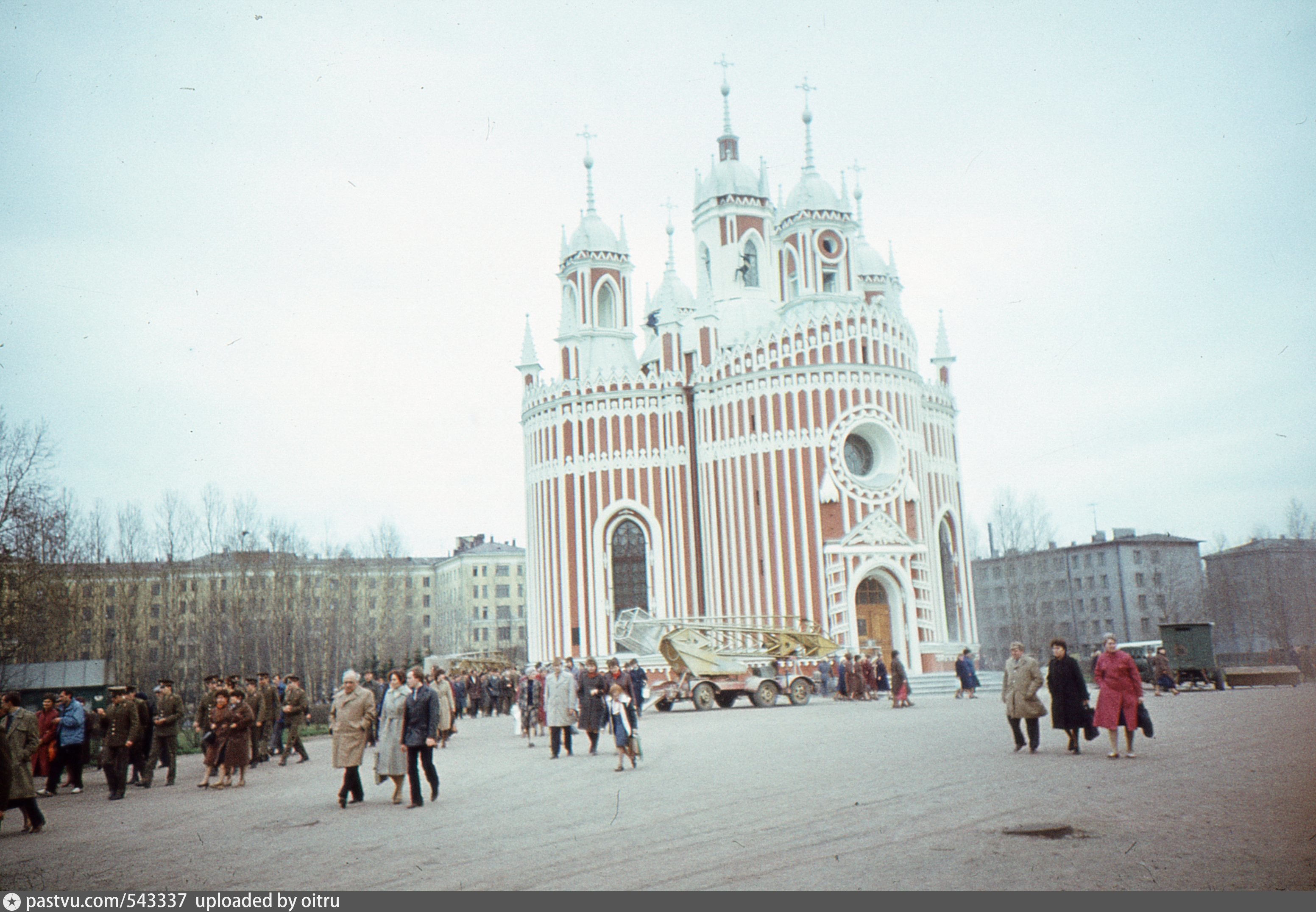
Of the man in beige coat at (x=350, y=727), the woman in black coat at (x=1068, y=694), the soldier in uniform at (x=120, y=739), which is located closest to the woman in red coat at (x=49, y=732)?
the soldier in uniform at (x=120, y=739)

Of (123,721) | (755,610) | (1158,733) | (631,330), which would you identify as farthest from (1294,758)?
(631,330)

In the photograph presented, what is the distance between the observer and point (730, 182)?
159ft

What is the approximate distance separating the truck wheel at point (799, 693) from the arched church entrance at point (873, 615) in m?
8.42

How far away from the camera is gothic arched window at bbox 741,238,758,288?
48.0 metres

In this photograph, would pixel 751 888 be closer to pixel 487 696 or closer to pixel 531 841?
pixel 531 841

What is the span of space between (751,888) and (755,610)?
109 feet

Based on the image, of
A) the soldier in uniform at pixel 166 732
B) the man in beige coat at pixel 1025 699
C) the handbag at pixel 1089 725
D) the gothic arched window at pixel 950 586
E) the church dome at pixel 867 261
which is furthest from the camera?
the church dome at pixel 867 261

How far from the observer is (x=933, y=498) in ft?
144

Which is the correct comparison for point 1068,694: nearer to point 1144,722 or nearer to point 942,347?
point 1144,722

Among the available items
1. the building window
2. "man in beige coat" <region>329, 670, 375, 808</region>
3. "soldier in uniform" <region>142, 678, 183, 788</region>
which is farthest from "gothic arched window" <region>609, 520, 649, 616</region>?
"man in beige coat" <region>329, 670, 375, 808</region>

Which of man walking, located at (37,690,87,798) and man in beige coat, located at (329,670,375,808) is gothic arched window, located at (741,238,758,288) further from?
man in beige coat, located at (329,670,375,808)

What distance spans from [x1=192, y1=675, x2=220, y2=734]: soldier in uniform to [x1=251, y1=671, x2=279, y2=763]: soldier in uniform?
0.75 m

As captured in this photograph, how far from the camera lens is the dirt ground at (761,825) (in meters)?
7.50

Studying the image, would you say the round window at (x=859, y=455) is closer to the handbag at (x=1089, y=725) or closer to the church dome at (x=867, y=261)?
the church dome at (x=867, y=261)
